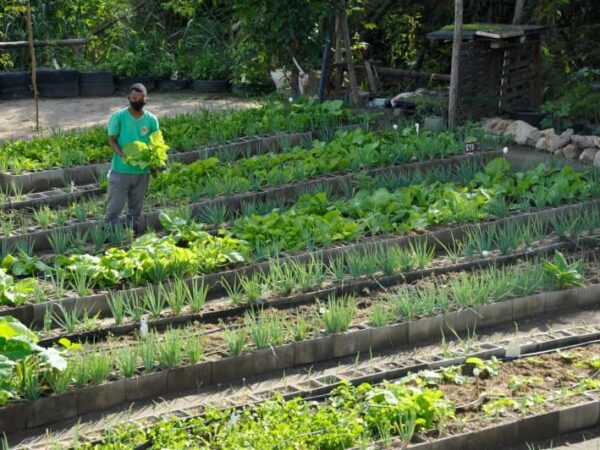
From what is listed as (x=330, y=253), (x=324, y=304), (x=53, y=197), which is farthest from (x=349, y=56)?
(x=324, y=304)

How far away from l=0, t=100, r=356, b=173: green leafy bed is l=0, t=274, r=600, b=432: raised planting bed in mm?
5301

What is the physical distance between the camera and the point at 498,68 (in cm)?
1534

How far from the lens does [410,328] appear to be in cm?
834

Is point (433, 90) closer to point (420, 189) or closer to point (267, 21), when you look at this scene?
point (267, 21)

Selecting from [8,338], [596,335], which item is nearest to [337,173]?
[596,335]

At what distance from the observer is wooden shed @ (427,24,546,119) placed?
15.0m

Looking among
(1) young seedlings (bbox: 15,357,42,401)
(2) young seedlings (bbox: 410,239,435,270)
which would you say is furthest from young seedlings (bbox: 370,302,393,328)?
(1) young seedlings (bbox: 15,357,42,401)

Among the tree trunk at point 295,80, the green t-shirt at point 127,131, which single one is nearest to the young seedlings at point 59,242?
the green t-shirt at point 127,131

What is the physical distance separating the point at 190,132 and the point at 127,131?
318 cm

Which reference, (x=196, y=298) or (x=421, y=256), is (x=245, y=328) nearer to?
(x=196, y=298)

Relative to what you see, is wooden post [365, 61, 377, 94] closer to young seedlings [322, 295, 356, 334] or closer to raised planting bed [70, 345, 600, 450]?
young seedlings [322, 295, 356, 334]

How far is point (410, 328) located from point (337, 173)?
434 centimetres

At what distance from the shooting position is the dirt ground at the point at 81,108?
1605cm

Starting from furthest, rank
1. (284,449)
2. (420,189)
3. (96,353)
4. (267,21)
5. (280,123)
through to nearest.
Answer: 1. (267,21)
2. (280,123)
3. (420,189)
4. (96,353)
5. (284,449)
